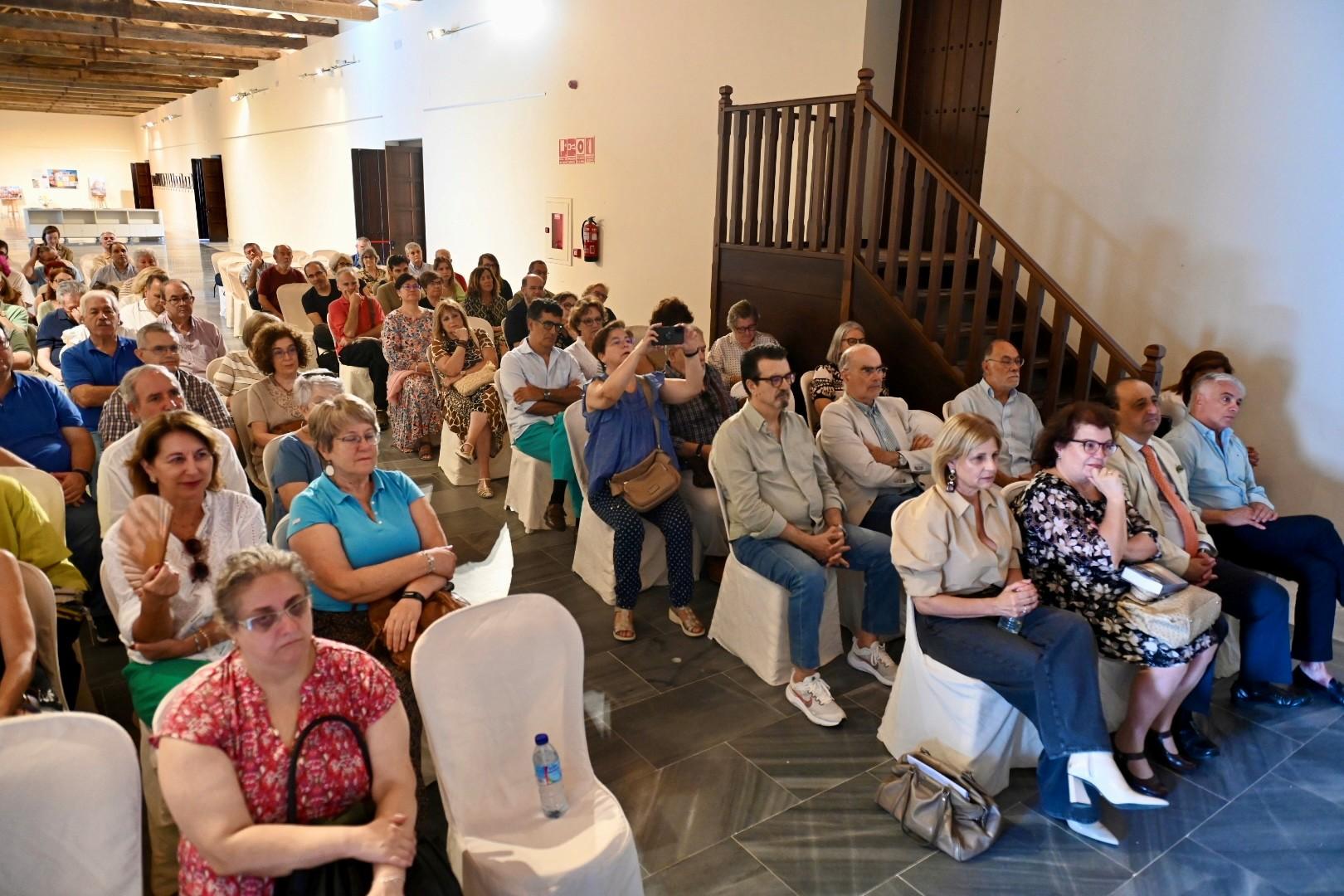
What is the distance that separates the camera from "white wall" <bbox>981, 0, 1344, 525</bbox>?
4.06 m

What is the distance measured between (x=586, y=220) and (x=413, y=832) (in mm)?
7590

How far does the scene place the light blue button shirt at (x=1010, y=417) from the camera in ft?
13.1

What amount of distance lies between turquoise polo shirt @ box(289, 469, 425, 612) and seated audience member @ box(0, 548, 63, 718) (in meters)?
0.63

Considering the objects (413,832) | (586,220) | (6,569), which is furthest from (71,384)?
(586,220)

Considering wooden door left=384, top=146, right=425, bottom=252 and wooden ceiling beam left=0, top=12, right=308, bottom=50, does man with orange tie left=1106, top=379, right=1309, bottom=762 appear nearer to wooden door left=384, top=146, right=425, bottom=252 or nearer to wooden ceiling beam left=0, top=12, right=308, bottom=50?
wooden door left=384, top=146, right=425, bottom=252

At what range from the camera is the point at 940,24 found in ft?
18.8

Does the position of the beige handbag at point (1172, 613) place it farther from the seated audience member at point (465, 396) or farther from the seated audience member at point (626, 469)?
the seated audience member at point (465, 396)

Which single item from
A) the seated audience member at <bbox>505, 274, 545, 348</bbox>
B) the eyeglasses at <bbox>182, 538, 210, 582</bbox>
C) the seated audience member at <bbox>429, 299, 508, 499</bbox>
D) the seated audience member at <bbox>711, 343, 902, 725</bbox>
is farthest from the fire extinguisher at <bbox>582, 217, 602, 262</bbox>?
the eyeglasses at <bbox>182, 538, 210, 582</bbox>

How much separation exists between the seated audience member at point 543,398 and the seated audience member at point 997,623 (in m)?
2.15

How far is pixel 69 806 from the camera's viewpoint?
155 cm

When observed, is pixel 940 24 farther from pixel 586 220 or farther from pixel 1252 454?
pixel 586 220

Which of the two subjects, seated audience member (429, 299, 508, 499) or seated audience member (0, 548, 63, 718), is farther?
seated audience member (429, 299, 508, 499)

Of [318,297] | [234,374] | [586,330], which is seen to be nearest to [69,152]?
[318,297]

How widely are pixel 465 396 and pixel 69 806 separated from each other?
377 centimetres
